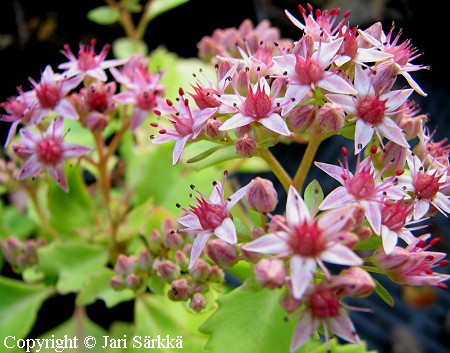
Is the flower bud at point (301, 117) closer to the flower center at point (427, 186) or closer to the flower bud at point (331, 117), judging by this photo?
the flower bud at point (331, 117)

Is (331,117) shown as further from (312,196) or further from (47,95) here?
(47,95)

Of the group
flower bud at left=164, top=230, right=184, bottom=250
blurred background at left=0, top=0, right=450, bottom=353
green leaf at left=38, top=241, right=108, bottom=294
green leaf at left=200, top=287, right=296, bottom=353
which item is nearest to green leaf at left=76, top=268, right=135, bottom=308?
green leaf at left=38, top=241, right=108, bottom=294

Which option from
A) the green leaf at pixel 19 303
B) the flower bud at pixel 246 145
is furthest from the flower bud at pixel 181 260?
the green leaf at pixel 19 303

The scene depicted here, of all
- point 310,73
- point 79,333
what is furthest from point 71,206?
point 310,73

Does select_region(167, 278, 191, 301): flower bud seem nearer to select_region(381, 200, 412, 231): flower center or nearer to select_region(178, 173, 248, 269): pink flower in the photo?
select_region(178, 173, 248, 269): pink flower

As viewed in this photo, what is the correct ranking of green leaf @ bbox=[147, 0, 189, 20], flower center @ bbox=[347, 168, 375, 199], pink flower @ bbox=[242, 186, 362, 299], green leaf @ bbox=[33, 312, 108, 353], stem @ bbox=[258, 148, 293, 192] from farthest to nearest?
green leaf @ bbox=[147, 0, 189, 20]
green leaf @ bbox=[33, 312, 108, 353]
stem @ bbox=[258, 148, 293, 192]
flower center @ bbox=[347, 168, 375, 199]
pink flower @ bbox=[242, 186, 362, 299]

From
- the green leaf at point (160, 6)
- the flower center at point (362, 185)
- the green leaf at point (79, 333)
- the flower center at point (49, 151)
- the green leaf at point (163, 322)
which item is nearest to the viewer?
the flower center at point (362, 185)
